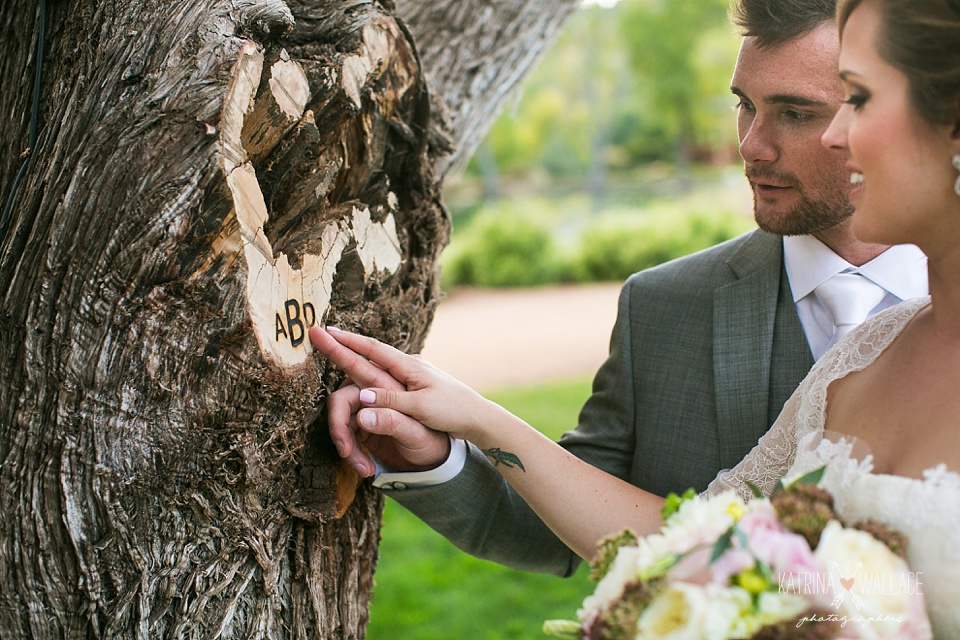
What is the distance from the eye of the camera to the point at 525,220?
1514 centimetres

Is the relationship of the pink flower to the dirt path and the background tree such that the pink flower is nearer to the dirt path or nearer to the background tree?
the dirt path

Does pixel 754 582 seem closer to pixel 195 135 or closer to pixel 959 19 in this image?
pixel 959 19

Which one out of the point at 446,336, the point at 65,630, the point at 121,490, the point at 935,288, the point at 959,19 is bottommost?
the point at 446,336

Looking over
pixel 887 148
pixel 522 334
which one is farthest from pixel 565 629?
pixel 522 334

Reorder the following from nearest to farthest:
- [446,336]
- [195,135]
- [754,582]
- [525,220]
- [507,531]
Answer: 1. [754,582]
2. [195,135]
3. [507,531]
4. [446,336]
5. [525,220]

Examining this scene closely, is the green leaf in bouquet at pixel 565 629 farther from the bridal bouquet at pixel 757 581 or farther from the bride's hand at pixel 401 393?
the bride's hand at pixel 401 393

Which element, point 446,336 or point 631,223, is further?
point 631,223

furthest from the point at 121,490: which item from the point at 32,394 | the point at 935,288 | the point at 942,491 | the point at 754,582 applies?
the point at 935,288

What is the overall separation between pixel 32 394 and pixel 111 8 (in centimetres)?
75

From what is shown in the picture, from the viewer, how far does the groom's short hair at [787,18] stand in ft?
6.98

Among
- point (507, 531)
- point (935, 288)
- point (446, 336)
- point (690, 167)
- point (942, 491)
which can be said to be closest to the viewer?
point (942, 491)

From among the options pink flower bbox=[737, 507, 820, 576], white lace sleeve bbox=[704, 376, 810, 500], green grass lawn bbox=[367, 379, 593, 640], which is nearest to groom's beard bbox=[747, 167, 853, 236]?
white lace sleeve bbox=[704, 376, 810, 500]

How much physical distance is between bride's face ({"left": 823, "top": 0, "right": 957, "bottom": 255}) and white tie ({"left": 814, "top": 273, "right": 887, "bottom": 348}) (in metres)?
0.59

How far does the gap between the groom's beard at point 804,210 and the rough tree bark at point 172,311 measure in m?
0.99
